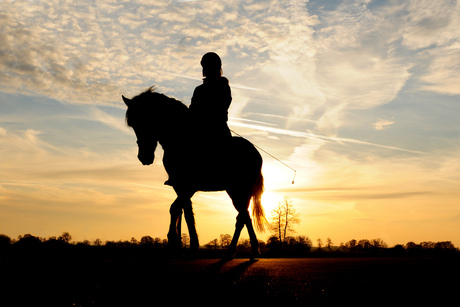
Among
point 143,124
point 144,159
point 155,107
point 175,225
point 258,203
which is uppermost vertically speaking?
point 155,107

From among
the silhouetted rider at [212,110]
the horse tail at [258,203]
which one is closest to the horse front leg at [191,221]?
the silhouetted rider at [212,110]

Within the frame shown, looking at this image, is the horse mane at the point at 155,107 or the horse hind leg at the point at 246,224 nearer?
the horse mane at the point at 155,107

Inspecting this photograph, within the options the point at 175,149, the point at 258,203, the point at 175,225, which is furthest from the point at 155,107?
the point at 258,203

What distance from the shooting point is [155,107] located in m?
8.18

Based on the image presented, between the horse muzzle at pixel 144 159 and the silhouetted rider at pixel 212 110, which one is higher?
the silhouetted rider at pixel 212 110

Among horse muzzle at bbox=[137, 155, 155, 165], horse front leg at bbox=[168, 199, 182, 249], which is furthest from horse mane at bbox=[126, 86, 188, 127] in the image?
horse front leg at bbox=[168, 199, 182, 249]

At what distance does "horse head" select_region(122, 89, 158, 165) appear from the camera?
321 inches

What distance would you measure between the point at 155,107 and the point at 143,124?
1.44 ft

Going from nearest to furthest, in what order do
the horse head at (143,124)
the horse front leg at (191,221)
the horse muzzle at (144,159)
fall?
the horse front leg at (191,221) < the horse head at (143,124) < the horse muzzle at (144,159)

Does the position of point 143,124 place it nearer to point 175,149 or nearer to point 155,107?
point 155,107

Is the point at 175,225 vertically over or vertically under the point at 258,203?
under

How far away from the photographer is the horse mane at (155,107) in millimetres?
8133

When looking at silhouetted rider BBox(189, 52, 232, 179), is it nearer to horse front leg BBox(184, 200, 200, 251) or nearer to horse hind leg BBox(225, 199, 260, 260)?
horse front leg BBox(184, 200, 200, 251)

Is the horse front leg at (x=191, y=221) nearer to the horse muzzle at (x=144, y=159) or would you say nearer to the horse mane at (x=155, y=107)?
the horse muzzle at (x=144, y=159)
